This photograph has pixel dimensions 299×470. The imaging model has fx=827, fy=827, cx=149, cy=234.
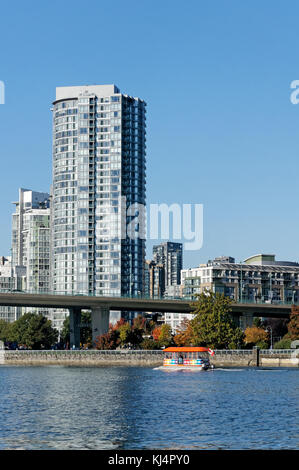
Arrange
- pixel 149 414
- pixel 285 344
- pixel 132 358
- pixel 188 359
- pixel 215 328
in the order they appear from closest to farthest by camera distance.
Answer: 1. pixel 149 414
2. pixel 188 359
3. pixel 215 328
4. pixel 132 358
5. pixel 285 344

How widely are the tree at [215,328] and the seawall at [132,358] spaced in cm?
530

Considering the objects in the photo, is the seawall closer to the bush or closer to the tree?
the tree

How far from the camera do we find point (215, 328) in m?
185

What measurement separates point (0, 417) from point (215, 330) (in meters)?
116

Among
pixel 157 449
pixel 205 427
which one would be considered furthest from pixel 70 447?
pixel 205 427

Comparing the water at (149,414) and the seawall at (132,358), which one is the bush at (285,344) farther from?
the water at (149,414)

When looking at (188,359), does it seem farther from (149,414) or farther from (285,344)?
(149,414)

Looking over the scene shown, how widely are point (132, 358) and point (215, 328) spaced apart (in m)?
19.8

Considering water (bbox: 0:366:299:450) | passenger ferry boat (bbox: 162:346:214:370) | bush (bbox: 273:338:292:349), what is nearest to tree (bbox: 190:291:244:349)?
bush (bbox: 273:338:292:349)

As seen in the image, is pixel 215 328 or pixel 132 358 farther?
pixel 132 358

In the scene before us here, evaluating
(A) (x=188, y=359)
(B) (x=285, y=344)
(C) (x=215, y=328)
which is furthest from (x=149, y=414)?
(B) (x=285, y=344)

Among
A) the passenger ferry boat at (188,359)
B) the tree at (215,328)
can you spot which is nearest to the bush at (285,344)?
the tree at (215,328)

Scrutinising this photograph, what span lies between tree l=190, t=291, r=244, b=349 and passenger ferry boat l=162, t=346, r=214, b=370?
1527 centimetres
